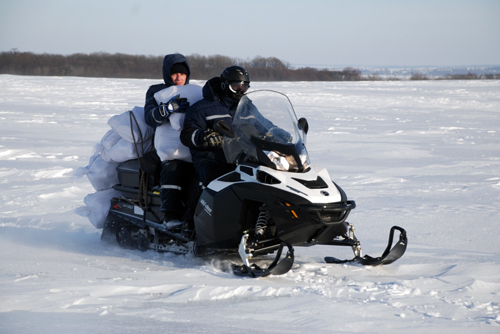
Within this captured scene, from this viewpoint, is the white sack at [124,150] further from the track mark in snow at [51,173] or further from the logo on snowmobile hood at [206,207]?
the track mark in snow at [51,173]

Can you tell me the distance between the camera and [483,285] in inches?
124

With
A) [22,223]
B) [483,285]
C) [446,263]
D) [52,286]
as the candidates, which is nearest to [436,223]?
[446,263]

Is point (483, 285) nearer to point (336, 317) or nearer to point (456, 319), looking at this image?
point (456, 319)

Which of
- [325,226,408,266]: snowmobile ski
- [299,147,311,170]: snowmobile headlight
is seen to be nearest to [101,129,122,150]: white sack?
[299,147,311,170]: snowmobile headlight

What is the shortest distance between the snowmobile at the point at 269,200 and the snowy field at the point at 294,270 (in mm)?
182

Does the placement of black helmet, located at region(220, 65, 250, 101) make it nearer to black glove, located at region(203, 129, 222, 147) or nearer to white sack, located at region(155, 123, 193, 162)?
black glove, located at region(203, 129, 222, 147)

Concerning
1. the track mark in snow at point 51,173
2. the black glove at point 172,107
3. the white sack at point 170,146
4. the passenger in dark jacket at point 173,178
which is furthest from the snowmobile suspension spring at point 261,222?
the track mark in snow at point 51,173

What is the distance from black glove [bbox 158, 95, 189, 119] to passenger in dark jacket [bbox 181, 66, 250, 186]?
10 centimetres

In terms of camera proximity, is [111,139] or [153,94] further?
[111,139]

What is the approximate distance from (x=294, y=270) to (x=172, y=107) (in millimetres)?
1526

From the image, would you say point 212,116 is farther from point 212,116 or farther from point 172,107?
point 172,107

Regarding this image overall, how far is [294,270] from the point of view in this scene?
361cm

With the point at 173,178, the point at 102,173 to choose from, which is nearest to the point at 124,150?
the point at 102,173

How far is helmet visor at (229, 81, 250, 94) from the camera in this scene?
3943 mm
